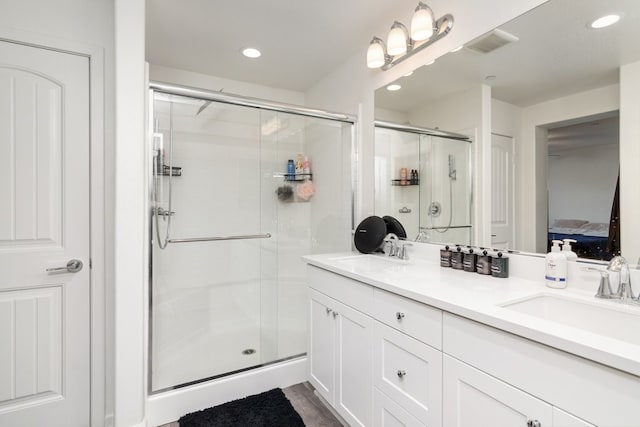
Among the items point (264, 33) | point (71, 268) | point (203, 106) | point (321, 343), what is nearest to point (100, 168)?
point (71, 268)

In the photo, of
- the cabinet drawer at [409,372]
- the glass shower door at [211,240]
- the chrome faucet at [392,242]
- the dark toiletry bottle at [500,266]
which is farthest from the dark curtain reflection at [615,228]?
the glass shower door at [211,240]

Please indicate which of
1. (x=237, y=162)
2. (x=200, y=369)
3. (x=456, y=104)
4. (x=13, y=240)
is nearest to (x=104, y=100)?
(x=13, y=240)

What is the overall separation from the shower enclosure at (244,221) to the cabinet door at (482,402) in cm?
145

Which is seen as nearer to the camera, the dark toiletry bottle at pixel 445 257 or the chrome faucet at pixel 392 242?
the dark toiletry bottle at pixel 445 257

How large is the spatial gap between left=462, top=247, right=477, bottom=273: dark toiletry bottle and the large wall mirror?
0.09 metres

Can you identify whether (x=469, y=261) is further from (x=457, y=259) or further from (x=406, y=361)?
(x=406, y=361)

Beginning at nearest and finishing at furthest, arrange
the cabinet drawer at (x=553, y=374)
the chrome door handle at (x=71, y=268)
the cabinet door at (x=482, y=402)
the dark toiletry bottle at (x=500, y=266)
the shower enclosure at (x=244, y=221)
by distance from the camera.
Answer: the cabinet drawer at (x=553, y=374) → the cabinet door at (x=482, y=402) → the dark toiletry bottle at (x=500, y=266) → the chrome door handle at (x=71, y=268) → the shower enclosure at (x=244, y=221)

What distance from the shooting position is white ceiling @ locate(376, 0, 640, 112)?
1105mm

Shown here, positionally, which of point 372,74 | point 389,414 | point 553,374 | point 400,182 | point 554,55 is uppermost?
point 372,74

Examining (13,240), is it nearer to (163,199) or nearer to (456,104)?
(163,199)

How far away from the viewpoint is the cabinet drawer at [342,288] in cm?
143

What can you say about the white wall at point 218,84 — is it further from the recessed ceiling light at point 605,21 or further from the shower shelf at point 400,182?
the recessed ceiling light at point 605,21

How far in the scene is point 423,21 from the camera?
5.40 feet

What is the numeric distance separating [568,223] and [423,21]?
123 cm
